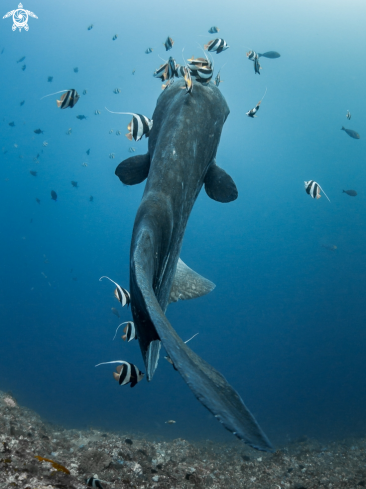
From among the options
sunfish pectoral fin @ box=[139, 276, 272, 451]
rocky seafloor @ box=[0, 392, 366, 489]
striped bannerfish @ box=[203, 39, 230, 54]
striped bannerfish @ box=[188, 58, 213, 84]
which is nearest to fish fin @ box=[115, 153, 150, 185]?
striped bannerfish @ box=[188, 58, 213, 84]

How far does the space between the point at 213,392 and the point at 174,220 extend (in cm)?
159

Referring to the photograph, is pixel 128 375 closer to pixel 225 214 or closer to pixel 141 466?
pixel 141 466

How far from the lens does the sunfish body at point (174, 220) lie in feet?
3.78

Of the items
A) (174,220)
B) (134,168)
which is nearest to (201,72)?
(134,168)

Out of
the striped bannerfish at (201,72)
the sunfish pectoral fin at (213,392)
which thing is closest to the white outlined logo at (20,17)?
the striped bannerfish at (201,72)

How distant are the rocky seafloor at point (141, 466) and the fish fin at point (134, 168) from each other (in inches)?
126

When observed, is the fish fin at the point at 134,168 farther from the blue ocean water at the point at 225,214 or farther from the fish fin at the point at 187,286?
the blue ocean water at the point at 225,214

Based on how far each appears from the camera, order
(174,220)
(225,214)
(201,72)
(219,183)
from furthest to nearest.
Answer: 1. (225,214)
2. (219,183)
3. (201,72)
4. (174,220)

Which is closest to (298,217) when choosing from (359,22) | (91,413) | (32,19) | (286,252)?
(286,252)

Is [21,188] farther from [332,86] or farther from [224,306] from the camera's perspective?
[332,86]

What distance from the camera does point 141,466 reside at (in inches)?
252

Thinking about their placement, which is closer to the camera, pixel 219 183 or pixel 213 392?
pixel 213 392

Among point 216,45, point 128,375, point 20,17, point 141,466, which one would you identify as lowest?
point 141,466

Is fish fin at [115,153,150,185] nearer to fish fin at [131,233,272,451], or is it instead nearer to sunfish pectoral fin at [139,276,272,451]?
fish fin at [131,233,272,451]
